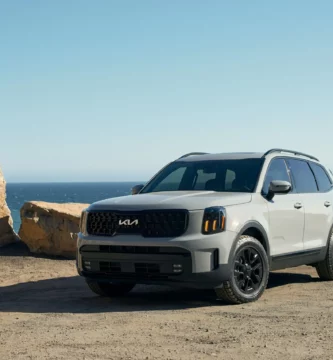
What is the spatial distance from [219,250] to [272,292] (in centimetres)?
180

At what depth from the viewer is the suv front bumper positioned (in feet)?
24.5

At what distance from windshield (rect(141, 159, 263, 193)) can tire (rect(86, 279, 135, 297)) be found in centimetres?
126

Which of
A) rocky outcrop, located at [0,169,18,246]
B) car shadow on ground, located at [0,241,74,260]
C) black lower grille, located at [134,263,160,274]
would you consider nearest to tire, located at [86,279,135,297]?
black lower grille, located at [134,263,160,274]

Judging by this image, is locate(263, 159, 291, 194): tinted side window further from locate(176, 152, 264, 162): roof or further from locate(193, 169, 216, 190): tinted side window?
locate(193, 169, 216, 190): tinted side window

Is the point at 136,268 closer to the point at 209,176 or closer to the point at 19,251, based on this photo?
the point at 209,176

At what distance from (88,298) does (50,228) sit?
198 inches

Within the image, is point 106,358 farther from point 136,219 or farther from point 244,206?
point 244,206

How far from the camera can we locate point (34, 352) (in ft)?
18.8

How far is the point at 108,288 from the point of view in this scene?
29.0 feet

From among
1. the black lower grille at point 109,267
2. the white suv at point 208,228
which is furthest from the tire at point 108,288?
the black lower grille at point 109,267

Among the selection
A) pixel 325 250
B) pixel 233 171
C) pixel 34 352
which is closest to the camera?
pixel 34 352

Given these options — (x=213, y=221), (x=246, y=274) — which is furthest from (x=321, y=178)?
(x=213, y=221)

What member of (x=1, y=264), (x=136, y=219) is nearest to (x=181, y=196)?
(x=136, y=219)

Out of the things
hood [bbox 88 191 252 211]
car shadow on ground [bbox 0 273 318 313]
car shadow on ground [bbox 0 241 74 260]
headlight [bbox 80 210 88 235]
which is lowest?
A: car shadow on ground [bbox 0 241 74 260]
